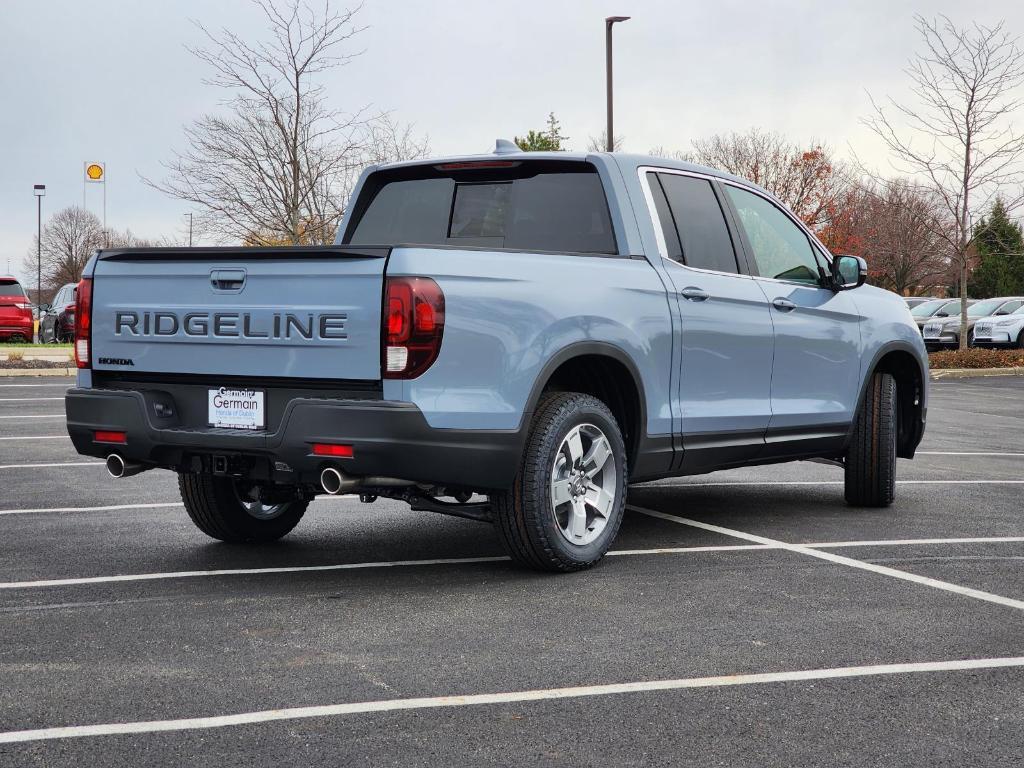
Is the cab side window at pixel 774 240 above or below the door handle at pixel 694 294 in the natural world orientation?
above

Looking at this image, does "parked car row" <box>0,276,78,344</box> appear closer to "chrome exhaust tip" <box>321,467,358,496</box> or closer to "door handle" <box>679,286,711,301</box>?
"door handle" <box>679,286,711,301</box>

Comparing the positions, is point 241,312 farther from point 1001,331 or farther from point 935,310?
point 935,310

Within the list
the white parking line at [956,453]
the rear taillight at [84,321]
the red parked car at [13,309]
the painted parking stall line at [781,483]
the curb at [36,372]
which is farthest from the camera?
the red parked car at [13,309]

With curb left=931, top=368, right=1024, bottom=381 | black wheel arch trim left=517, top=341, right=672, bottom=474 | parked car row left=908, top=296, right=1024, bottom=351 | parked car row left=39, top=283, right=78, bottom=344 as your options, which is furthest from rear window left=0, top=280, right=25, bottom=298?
black wheel arch trim left=517, top=341, right=672, bottom=474

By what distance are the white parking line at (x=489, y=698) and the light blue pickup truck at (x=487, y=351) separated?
56.9 inches

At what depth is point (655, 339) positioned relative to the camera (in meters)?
6.48

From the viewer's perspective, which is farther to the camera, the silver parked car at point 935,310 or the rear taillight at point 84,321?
the silver parked car at point 935,310

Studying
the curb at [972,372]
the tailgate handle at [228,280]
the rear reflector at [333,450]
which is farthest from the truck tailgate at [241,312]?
the curb at [972,372]

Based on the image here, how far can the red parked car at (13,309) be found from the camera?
30.9 meters

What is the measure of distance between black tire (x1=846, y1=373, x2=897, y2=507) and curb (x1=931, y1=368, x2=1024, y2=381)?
62.0 feet

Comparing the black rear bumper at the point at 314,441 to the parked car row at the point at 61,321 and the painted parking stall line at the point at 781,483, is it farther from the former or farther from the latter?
the parked car row at the point at 61,321

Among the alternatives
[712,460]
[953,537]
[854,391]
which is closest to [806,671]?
[712,460]

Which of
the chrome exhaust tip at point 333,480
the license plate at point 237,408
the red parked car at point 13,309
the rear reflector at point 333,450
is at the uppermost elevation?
the red parked car at point 13,309

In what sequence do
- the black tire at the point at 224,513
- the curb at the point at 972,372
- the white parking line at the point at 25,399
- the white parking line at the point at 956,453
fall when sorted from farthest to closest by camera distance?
the curb at the point at 972,372 < the white parking line at the point at 25,399 < the white parking line at the point at 956,453 < the black tire at the point at 224,513
